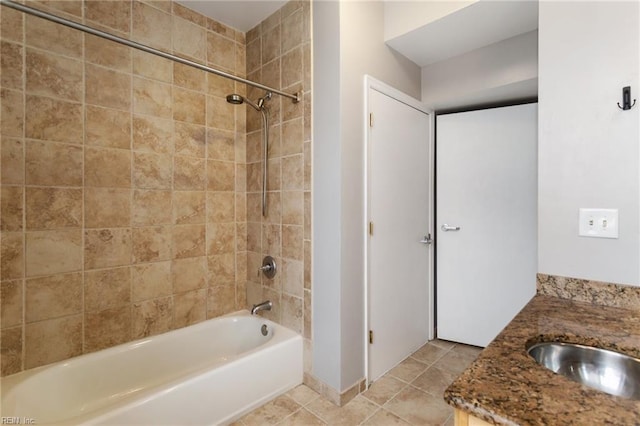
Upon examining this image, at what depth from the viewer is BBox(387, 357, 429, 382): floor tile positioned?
6.86ft

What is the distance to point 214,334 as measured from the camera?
218 cm

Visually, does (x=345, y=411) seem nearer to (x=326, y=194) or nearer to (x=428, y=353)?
(x=428, y=353)

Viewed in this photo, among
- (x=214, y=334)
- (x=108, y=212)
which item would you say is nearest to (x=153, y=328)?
(x=214, y=334)

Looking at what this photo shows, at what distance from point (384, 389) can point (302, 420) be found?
574 mm

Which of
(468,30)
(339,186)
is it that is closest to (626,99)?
(468,30)

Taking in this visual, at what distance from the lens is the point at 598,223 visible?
1.23 m

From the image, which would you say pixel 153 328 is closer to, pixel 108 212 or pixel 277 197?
pixel 108 212

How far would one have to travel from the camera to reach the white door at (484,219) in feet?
7.41

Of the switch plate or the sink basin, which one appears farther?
the switch plate

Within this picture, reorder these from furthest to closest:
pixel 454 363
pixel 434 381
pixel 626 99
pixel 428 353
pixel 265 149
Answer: pixel 428 353 → pixel 454 363 → pixel 265 149 → pixel 434 381 → pixel 626 99

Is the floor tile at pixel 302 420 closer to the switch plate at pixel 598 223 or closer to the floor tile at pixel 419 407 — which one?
the floor tile at pixel 419 407

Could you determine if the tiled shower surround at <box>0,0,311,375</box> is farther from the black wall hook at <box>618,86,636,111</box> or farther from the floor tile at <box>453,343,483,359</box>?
the black wall hook at <box>618,86,636,111</box>

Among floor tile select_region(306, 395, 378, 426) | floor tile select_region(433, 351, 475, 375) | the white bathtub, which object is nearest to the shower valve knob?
the white bathtub

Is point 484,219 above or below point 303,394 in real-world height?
above
